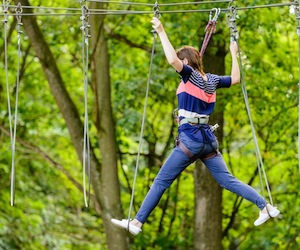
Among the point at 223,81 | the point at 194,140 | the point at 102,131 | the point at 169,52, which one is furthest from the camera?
the point at 102,131

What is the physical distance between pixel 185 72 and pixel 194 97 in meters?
0.19

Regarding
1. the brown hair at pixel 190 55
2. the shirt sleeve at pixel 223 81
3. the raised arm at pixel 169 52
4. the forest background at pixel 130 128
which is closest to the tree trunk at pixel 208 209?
the forest background at pixel 130 128

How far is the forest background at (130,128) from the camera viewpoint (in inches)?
354

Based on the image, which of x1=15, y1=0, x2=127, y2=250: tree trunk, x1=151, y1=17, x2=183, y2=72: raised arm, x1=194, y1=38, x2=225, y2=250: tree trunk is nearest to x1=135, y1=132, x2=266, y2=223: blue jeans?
x1=151, y1=17, x2=183, y2=72: raised arm

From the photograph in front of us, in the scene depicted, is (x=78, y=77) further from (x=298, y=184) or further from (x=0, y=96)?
(x=298, y=184)

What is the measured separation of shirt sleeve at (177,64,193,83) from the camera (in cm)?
489

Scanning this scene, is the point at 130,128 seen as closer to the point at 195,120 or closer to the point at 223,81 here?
the point at 223,81

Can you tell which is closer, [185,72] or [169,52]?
[169,52]

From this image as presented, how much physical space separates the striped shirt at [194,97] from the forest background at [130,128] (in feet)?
10.7

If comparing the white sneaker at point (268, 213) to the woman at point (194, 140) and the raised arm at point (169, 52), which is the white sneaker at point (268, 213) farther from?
the raised arm at point (169, 52)

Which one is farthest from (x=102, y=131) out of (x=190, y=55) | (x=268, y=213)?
(x=268, y=213)

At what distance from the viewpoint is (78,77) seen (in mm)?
11070

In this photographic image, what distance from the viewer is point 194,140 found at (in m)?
5.06

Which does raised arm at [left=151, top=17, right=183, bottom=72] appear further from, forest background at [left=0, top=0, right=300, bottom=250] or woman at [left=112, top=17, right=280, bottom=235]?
forest background at [left=0, top=0, right=300, bottom=250]
